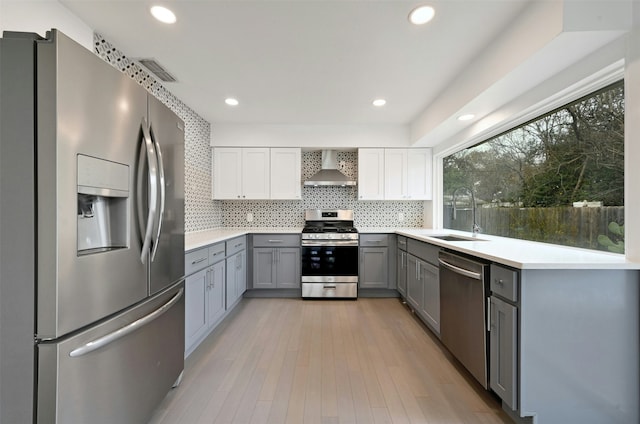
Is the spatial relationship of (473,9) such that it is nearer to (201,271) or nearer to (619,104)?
(619,104)

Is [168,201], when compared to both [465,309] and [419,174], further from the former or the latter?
[419,174]

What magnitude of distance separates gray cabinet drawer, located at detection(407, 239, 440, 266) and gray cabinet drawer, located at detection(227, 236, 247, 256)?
207cm

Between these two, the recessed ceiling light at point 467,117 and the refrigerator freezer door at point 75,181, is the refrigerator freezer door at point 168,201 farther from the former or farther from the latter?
the recessed ceiling light at point 467,117

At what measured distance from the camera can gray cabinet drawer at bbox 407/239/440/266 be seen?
2.46 meters

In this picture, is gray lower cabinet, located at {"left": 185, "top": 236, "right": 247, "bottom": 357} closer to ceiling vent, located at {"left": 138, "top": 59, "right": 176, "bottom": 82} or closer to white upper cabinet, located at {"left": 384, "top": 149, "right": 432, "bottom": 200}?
ceiling vent, located at {"left": 138, "top": 59, "right": 176, "bottom": 82}

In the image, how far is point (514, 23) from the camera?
1.70 metres

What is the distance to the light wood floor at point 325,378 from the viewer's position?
62.7 inches

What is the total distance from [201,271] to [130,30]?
187cm

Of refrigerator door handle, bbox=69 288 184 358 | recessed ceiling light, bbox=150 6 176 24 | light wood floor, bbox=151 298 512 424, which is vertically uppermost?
recessed ceiling light, bbox=150 6 176 24

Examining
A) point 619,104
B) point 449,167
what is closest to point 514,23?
point 619,104

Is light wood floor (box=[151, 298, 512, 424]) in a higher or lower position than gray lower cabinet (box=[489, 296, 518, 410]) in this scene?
lower

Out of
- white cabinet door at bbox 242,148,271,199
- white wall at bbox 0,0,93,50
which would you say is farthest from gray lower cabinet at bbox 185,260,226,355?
white wall at bbox 0,0,93,50

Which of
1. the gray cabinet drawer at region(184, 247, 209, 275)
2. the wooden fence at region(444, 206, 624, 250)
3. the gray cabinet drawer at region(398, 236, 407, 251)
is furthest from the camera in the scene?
the gray cabinet drawer at region(398, 236, 407, 251)

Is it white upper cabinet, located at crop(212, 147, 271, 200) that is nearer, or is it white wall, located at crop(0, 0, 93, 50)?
white wall, located at crop(0, 0, 93, 50)
